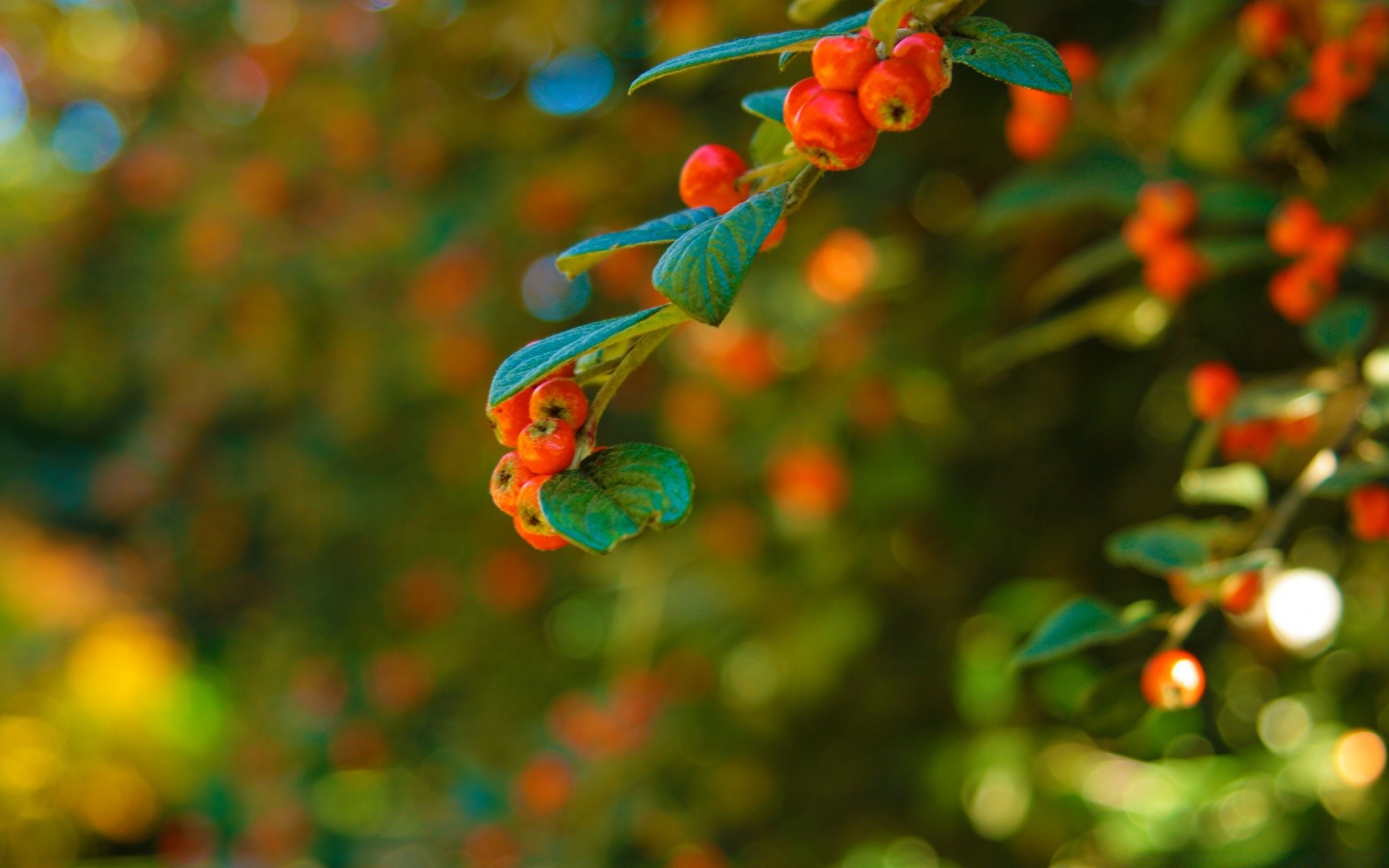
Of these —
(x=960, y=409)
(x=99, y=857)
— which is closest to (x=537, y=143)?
(x=960, y=409)

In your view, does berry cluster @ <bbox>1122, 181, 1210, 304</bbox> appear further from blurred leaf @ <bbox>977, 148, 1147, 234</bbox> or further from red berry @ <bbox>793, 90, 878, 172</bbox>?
red berry @ <bbox>793, 90, 878, 172</bbox>

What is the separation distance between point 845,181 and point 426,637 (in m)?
1.84

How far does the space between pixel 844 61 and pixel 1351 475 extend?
50 centimetres

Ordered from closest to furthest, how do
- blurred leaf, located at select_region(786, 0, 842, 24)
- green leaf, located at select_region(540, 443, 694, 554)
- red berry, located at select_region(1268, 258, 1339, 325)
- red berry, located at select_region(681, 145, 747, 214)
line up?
green leaf, located at select_region(540, 443, 694, 554) < red berry, located at select_region(681, 145, 747, 214) < blurred leaf, located at select_region(786, 0, 842, 24) < red berry, located at select_region(1268, 258, 1339, 325)

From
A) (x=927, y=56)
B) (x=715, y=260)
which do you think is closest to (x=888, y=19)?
(x=927, y=56)

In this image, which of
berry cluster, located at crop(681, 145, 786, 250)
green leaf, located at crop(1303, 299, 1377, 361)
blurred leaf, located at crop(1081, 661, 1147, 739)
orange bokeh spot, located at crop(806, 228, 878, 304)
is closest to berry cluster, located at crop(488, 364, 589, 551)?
berry cluster, located at crop(681, 145, 786, 250)

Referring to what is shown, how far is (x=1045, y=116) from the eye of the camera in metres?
1.07

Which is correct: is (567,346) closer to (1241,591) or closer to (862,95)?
(862,95)

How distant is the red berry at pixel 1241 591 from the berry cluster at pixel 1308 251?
31cm


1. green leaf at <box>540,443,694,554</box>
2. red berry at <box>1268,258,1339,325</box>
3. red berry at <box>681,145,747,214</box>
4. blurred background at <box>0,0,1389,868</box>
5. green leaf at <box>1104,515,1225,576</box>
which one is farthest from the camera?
blurred background at <box>0,0,1389,868</box>

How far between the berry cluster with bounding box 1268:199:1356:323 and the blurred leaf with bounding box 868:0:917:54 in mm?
598

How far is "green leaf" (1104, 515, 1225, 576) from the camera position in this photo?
2.63 ft

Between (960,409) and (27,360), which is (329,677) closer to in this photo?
(27,360)

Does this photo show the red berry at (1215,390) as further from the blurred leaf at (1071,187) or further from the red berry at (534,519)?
the red berry at (534,519)
